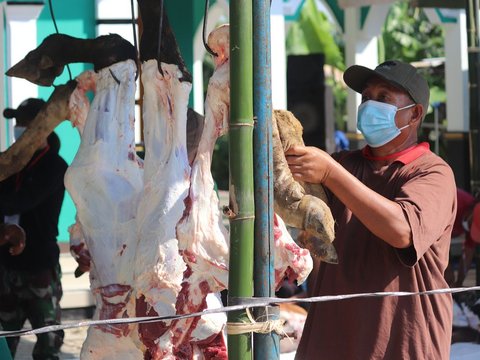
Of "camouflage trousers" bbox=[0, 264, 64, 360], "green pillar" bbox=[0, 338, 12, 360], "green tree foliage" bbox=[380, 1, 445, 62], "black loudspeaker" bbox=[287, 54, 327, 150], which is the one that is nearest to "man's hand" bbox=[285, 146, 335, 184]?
"green pillar" bbox=[0, 338, 12, 360]

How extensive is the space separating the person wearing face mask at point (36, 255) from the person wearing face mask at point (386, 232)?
9.77ft

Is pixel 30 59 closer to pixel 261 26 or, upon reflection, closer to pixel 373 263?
pixel 261 26

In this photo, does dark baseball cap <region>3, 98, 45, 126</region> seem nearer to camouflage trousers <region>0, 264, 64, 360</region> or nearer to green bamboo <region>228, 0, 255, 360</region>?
camouflage trousers <region>0, 264, 64, 360</region>

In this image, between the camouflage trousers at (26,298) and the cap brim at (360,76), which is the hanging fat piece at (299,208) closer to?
the cap brim at (360,76)

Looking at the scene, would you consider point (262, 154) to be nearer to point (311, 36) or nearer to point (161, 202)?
point (161, 202)

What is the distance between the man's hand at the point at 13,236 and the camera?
4.63 m

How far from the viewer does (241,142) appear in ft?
8.93

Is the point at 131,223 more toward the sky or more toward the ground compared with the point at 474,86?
more toward the ground

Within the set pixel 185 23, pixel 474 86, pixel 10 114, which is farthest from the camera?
pixel 185 23

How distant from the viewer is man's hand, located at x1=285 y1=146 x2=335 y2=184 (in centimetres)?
307

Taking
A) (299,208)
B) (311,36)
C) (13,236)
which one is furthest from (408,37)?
(299,208)

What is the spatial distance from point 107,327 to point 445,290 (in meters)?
1.06

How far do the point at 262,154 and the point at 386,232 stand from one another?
0.56 m

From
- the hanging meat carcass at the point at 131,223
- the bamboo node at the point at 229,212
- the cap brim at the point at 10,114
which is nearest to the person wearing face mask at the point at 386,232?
the hanging meat carcass at the point at 131,223
